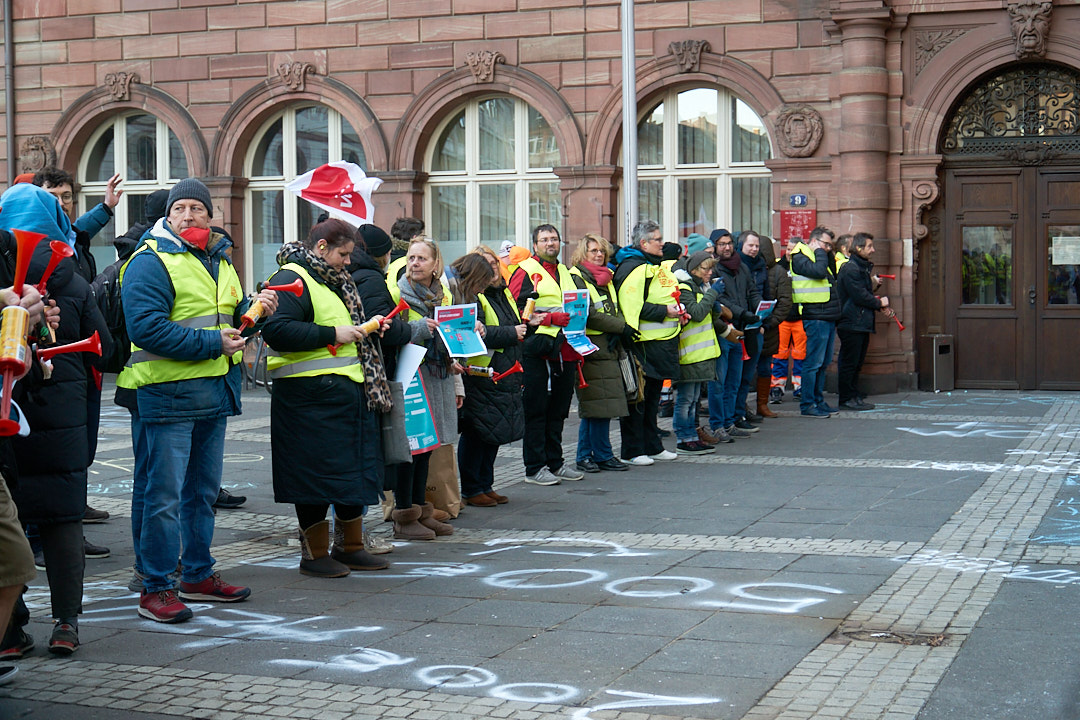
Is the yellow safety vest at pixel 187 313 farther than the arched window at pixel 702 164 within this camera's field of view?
No

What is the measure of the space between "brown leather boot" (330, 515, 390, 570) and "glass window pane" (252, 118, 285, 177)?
13711 mm

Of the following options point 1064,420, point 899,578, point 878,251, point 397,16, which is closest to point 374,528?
point 899,578

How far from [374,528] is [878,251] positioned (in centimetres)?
1015

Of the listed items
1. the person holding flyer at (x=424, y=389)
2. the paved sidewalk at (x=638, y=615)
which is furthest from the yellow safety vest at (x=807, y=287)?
the person holding flyer at (x=424, y=389)

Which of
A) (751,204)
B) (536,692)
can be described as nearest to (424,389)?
(536,692)

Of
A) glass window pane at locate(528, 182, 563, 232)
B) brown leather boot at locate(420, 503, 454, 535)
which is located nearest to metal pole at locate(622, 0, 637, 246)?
glass window pane at locate(528, 182, 563, 232)

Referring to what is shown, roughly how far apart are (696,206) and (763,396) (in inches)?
197

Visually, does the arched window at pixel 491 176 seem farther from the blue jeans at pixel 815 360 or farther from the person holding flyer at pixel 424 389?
the person holding flyer at pixel 424 389

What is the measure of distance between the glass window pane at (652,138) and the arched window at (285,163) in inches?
154

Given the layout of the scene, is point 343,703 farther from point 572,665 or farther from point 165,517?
point 165,517

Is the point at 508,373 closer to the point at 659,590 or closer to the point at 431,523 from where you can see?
the point at 431,523

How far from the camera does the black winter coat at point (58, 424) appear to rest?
18.2 feet

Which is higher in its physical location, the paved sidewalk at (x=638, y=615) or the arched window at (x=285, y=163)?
the arched window at (x=285, y=163)

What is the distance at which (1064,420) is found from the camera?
1398 centimetres
